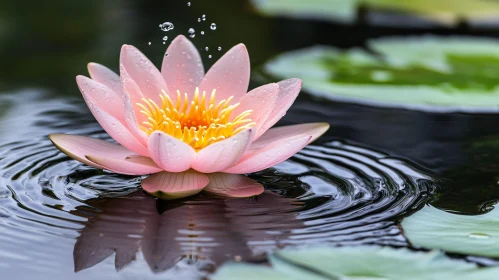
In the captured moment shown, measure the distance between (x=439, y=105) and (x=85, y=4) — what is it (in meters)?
1.94

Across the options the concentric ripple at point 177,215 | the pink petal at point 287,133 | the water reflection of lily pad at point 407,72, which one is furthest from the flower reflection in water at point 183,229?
the water reflection of lily pad at point 407,72

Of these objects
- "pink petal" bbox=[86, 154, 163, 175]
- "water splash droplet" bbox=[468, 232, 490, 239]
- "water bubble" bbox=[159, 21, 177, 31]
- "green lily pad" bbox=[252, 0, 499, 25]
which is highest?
"green lily pad" bbox=[252, 0, 499, 25]

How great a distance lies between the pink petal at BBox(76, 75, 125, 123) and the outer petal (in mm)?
73

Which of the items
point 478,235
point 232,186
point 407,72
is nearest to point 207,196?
point 232,186

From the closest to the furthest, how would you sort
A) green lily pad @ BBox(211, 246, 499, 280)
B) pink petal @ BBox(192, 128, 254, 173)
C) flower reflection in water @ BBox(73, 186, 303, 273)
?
green lily pad @ BBox(211, 246, 499, 280) < flower reflection in water @ BBox(73, 186, 303, 273) < pink petal @ BBox(192, 128, 254, 173)

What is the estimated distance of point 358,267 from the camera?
123 centimetres

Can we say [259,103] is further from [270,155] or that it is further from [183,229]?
[183,229]

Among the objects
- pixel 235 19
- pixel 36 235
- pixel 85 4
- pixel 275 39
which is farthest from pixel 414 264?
pixel 85 4

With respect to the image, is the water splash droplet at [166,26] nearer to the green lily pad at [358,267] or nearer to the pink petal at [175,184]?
the pink petal at [175,184]

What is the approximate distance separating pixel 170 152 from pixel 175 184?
0.09 m

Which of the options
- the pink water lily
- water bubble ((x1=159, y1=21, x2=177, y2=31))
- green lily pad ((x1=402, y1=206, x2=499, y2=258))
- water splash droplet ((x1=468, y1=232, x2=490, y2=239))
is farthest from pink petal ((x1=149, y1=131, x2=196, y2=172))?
water bubble ((x1=159, y1=21, x2=177, y2=31))

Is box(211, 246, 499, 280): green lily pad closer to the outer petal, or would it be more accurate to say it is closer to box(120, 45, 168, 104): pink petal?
the outer petal

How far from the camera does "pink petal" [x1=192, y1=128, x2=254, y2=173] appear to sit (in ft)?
4.65

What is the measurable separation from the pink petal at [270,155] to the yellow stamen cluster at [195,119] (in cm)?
8
